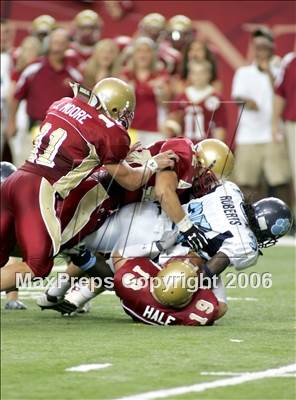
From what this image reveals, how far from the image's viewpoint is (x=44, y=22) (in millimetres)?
13883

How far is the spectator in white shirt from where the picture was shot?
→ 12.8 m

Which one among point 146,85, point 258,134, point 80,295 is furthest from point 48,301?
Answer: point 258,134

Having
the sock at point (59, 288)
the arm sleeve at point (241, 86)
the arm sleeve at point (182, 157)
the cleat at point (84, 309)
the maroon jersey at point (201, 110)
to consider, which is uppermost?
the arm sleeve at point (241, 86)

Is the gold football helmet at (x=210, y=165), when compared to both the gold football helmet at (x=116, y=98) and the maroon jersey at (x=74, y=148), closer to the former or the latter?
the gold football helmet at (x=116, y=98)

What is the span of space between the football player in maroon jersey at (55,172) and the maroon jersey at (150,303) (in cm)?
48

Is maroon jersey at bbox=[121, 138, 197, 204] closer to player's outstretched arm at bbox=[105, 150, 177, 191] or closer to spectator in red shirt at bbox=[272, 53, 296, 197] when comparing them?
player's outstretched arm at bbox=[105, 150, 177, 191]

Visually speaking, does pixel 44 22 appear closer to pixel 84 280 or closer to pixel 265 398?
pixel 84 280

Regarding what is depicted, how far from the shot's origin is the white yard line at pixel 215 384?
15.6 feet

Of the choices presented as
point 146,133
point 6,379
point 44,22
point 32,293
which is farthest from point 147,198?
point 44,22

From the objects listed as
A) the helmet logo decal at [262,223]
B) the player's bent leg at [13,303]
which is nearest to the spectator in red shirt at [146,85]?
the player's bent leg at [13,303]

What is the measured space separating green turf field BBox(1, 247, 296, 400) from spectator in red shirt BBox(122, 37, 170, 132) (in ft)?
16.2

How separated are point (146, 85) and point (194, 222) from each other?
18.8ft

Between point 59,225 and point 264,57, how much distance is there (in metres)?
6.66

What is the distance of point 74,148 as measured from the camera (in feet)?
21.3
